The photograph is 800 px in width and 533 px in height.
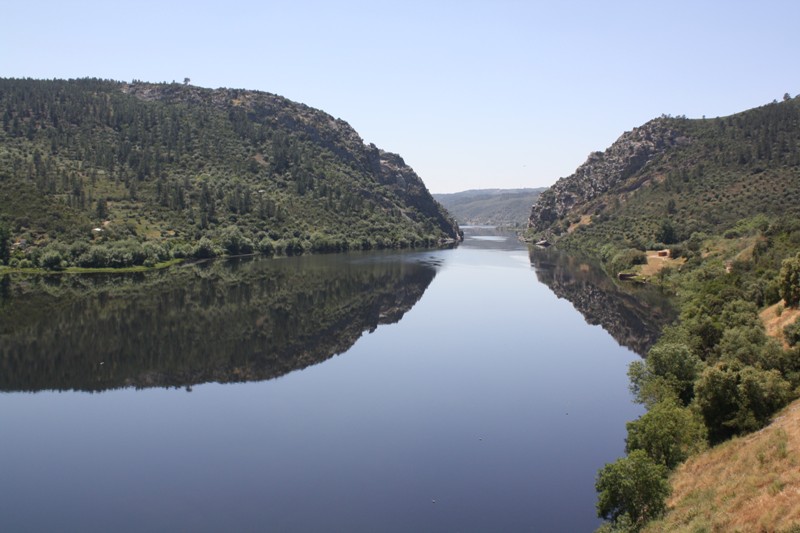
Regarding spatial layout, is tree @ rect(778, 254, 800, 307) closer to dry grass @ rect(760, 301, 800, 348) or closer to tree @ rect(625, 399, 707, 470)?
dry grass @ rect(760, 301, 800, 348)

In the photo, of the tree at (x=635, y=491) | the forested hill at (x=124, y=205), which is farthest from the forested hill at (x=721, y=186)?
the tree at (x=635, y=491)

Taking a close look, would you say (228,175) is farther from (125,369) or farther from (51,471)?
(51,471)

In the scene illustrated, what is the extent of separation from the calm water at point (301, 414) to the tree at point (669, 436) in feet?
12.1

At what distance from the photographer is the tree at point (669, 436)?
3061 cm

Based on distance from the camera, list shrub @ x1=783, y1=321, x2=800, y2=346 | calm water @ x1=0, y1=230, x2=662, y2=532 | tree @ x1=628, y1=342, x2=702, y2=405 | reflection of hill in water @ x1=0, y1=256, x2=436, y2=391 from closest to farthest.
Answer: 1. calm water @ x1=0, y1=230, x2=662, y2=532
2. tree @ x1=628, y1=342, x2=702, y2=405
3. shrub @ x1=783, y1=321, x2=800, y2=346
4. reflection of hill in water @ x1=0, y1=256, x2=436, y2=391

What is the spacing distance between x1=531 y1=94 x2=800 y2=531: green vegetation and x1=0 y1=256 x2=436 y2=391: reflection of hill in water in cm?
3315

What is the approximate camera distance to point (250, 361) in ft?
191

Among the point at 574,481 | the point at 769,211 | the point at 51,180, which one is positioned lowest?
the point at 574,481

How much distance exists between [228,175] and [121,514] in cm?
17653

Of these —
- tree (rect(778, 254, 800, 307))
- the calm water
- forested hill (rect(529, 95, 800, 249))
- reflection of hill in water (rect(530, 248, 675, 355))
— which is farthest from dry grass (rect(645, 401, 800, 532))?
forested hill (rect(529, 95, 800, 249))

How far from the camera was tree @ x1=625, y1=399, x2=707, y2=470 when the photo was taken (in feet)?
100

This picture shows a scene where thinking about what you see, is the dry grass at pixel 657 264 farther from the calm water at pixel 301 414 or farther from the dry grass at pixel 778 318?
the dry grass at pixel 778 318

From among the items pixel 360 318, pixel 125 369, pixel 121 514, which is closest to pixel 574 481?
pixel 121 514

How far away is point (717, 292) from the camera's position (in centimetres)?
6078
